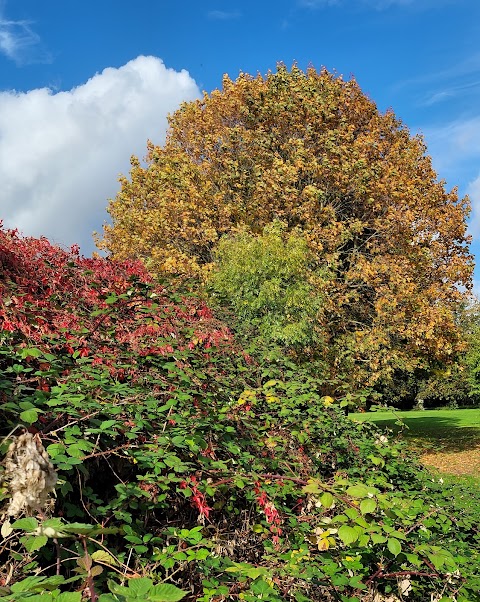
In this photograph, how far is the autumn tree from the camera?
583 inches

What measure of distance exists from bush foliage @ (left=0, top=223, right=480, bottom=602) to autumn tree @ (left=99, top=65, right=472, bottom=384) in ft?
25.8

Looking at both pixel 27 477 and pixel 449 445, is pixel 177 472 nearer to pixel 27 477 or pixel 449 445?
pixel 27 477

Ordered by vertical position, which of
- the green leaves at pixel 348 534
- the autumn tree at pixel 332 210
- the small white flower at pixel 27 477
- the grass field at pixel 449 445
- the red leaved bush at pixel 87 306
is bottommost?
the grass field at pixel 449 445

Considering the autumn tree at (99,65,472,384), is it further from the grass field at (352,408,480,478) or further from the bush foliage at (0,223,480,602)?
the bush foliage at (0,223,480,602)

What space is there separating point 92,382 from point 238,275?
7.34m

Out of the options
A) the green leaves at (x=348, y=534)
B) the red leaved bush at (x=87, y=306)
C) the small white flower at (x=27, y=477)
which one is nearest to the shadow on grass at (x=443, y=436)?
the red leaved bush at (x=87, y=306)

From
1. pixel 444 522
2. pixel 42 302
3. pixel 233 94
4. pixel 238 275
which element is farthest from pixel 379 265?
pixel 42 302

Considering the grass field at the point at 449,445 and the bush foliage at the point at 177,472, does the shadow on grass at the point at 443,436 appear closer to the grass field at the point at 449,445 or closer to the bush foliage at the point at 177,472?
the grass field at the point at 449,445

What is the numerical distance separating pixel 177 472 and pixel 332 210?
41.1 ft

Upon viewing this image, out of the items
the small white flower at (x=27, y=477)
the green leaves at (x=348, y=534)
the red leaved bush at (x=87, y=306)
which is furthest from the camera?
the red leaved bush at (x=87, y=306)

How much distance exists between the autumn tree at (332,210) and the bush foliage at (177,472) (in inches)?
310

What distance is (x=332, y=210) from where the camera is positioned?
15.2 metres

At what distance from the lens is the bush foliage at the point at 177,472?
277 cm

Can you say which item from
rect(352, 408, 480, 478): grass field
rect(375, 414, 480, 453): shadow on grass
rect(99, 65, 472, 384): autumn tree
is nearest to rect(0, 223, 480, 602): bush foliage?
rect(352, 408, 480, 478): grass field
